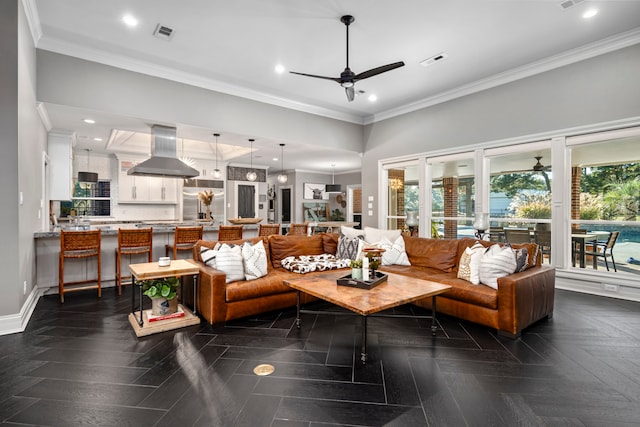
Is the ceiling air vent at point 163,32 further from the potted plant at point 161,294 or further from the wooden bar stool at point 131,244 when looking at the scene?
the potted plant at point 161,294

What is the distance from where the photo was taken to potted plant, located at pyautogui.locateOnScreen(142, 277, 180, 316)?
3078 millimetres

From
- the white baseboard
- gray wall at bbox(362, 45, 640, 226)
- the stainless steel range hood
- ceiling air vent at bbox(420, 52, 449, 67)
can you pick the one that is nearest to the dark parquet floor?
the white baseboard

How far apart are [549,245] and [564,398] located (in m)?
3.29

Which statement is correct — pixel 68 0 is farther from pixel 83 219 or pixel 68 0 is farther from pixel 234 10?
pixel 83 219

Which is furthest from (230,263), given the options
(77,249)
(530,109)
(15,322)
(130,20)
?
(530,109)

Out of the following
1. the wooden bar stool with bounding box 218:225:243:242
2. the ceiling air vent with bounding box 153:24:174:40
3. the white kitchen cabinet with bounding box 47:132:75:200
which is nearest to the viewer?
the ceiling air vent with bounding box 153:24:174:40

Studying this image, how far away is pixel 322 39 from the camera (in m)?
3.94

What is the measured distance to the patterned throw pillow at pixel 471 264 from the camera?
10.8ft

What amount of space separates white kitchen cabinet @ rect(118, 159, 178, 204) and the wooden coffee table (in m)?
6.13

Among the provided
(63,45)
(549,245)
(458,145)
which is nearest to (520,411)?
(549,245)

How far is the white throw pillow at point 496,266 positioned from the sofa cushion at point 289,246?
2135 millimetres

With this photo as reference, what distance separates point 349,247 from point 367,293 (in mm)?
1710

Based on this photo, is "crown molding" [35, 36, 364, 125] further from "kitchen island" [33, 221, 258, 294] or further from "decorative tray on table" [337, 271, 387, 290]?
"decorative tray on table" [337, 271, 387, 290]

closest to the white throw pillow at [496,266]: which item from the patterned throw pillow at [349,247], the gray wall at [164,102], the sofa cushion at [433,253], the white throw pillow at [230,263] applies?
the sofa cushion at [433,253]
